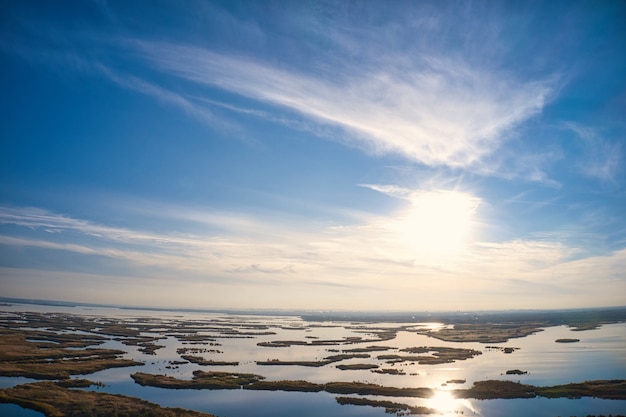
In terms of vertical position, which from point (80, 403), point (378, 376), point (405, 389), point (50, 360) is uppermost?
point (405, 389)

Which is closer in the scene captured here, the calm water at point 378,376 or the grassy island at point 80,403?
the grassy island at point 80,403

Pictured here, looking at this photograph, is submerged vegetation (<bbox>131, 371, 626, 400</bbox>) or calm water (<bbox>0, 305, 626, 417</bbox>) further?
submerged vegetation (<bbox>131, 371, 626, 400</bbox>)

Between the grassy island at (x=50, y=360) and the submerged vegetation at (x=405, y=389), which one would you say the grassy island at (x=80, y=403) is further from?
the grassy island at (x=50, y=360)

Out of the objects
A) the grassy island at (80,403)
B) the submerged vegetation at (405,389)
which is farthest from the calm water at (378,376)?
the grassy island at (80,403)

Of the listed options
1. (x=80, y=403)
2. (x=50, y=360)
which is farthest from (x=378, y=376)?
(x=50, y=360)

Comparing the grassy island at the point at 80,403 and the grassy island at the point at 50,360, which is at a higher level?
the grassy island at the point at 80,403

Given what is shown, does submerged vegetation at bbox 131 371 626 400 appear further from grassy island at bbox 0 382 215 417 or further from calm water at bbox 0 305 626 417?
grassy island at bbox 0 382 215 417

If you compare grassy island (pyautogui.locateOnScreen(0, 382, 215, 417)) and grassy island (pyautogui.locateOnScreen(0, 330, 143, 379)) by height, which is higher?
grassy island (pyautogui.locateOnScreen(0, 382, 215, 417))

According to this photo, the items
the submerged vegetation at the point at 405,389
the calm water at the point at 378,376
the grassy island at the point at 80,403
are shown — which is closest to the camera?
the grassy island at the point at 80,403

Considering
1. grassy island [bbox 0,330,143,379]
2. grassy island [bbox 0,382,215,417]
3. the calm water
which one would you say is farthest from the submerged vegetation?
grassy island [bbox 0,330,143,379]

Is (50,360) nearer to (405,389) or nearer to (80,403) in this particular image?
(80,403)

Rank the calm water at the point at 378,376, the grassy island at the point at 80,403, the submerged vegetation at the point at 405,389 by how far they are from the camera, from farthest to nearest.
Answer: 1. the submerged vegetation at the point at 405,389
2. the calm water at the point at 378,376
3. the grassy island at the point at 80,403

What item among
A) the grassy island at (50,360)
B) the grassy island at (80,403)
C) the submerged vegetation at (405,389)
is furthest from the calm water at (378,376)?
the grassy island at (50,360)
